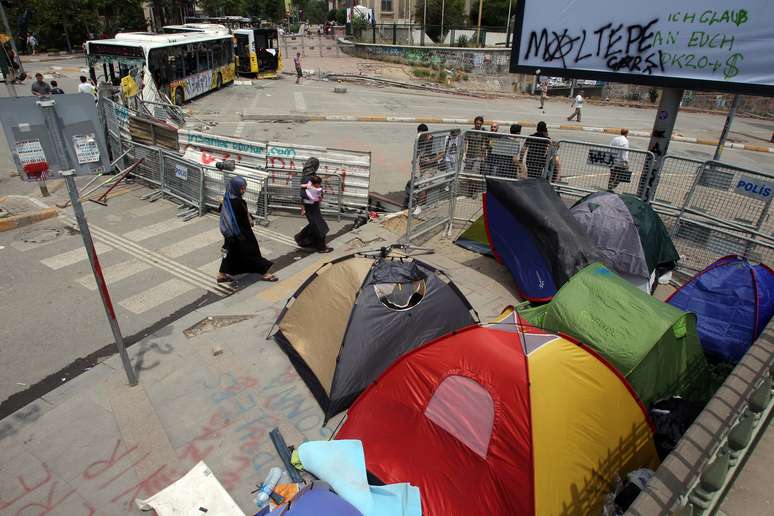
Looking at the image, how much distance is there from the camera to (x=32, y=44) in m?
38.8

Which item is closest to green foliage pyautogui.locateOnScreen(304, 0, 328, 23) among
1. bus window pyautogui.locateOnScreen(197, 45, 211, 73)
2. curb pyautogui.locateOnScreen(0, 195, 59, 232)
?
bus window pyautogui.locateOnScreen(197, 45, 211, 73)

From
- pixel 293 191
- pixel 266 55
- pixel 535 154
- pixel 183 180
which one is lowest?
pixel 293 191

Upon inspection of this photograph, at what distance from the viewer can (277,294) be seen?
6.81 m

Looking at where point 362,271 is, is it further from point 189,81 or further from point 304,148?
point 189,81

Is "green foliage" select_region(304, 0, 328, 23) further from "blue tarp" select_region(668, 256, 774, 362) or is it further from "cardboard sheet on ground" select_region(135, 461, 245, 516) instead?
"cardboard sheet on ground" select_region(135, 461, 245, 516)

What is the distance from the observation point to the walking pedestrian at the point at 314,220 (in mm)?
7715

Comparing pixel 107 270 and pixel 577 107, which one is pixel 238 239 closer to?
pixel 107 270

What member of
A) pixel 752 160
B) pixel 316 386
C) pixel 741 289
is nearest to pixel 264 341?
pixel 316 386

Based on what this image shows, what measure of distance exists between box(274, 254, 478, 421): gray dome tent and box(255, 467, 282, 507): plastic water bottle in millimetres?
729

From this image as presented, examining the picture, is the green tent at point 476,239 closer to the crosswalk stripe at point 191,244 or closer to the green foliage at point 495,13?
the crosswalk stripe at point 191,244

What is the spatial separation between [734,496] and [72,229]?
10293 millimetres

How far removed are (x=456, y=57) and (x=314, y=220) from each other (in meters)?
34.7

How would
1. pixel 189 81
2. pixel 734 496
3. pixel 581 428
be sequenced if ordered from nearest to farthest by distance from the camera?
pixel 734 496 < pixel 581 428 < pixel 189 81

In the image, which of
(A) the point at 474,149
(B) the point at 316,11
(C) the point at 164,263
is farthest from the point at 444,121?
(B) the point at 316,11
